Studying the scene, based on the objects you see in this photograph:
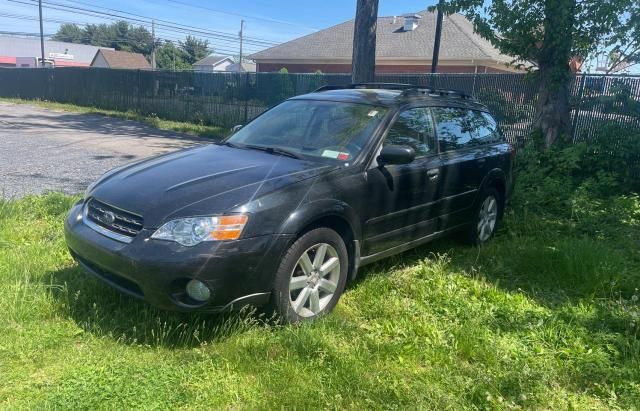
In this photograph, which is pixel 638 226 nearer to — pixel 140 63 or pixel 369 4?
pixel 369 4

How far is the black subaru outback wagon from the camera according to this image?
9.72 ft

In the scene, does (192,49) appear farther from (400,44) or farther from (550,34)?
(550,34)

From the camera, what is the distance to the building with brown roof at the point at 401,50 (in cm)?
2706

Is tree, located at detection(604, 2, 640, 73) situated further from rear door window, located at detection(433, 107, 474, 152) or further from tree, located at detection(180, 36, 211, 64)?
tree, located at detection(180, 36, 211, 64)

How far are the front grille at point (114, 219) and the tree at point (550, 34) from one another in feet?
26.0

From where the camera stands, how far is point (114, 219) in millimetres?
3211

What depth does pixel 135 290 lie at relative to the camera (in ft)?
10.0

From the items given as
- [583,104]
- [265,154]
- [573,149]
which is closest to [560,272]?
[265,154]

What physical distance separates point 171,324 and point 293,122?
2060 mm

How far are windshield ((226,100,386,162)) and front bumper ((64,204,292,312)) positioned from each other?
107 centimetres

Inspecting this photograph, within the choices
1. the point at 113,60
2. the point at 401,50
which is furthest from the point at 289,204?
the point at 113,60

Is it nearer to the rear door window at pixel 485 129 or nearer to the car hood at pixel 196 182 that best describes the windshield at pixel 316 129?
the car hood at pixel 196 182

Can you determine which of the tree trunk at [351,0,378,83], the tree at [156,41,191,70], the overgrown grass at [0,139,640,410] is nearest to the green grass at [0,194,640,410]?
the overgrown grass at [0,139,640,410]

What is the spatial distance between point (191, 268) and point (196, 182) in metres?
0.70
